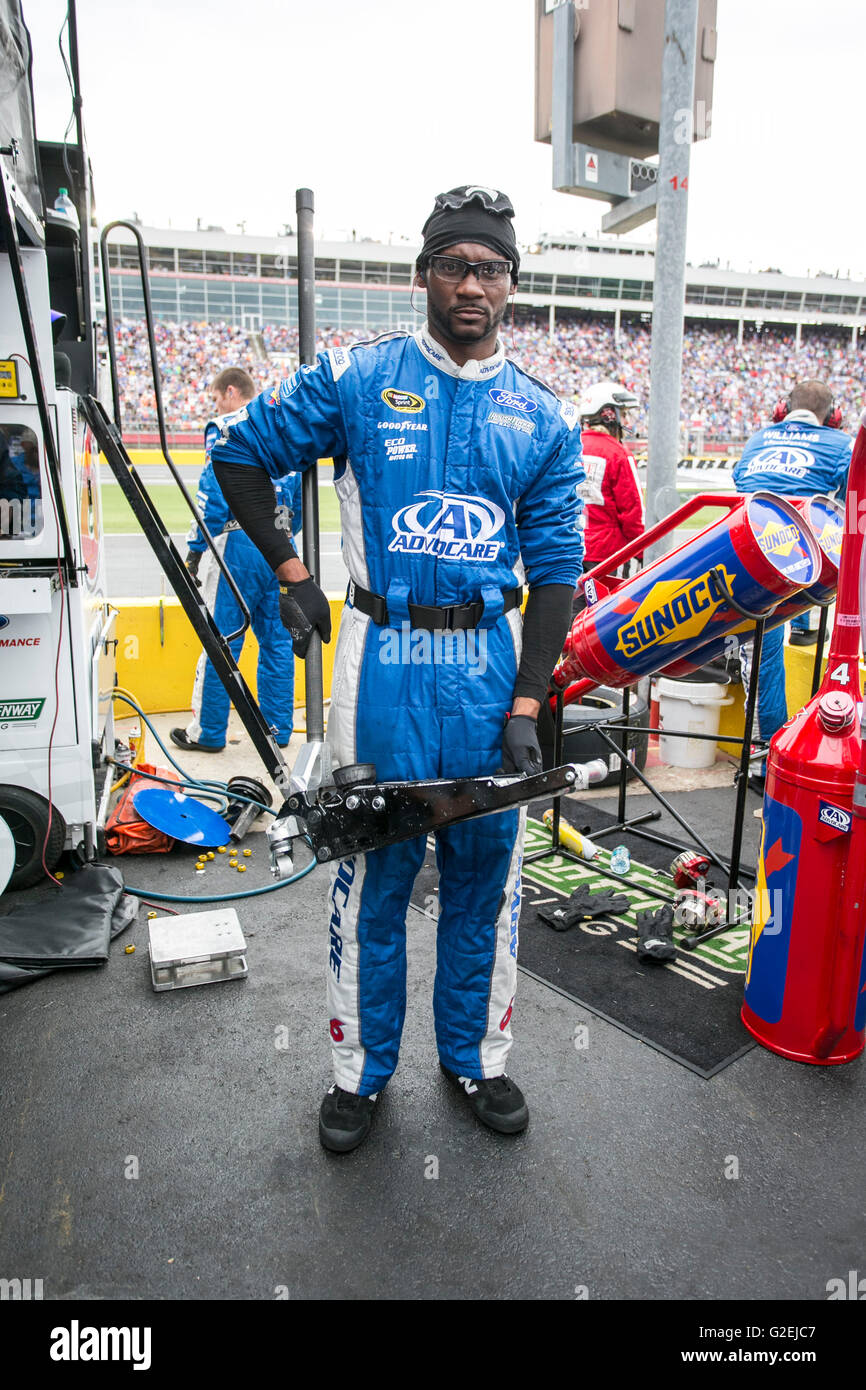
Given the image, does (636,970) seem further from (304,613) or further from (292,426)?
(292,426)

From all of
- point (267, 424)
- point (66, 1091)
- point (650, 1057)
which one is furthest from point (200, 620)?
point (650, 1057)

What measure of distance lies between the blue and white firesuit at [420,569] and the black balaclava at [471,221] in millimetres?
233

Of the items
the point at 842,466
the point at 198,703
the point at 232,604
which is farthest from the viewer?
the point at 198,703

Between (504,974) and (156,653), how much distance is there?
14.4ft

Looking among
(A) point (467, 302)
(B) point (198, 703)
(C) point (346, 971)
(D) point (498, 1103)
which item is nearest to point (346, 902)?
(C) point (346, 971)

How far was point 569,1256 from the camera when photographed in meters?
2.03

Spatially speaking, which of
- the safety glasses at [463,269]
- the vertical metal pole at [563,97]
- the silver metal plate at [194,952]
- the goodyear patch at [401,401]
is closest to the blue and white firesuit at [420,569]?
the goodyear patch at [401,401]

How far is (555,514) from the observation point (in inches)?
91.1

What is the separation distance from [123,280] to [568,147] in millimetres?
47009

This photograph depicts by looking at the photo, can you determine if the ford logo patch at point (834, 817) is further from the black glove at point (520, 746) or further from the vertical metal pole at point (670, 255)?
the vertical metal pole at point (670, 255)

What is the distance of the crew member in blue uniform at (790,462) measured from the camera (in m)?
4.71

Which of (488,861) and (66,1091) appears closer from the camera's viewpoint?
(488,861)
